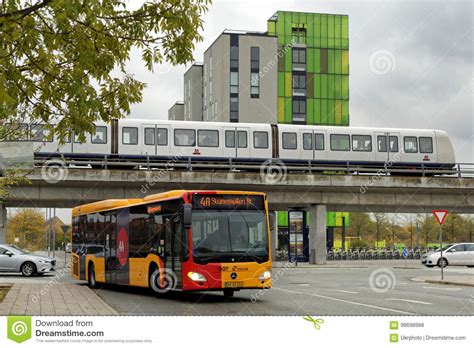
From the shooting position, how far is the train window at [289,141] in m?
44.0

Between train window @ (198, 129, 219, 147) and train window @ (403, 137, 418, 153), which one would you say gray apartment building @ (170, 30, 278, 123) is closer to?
train window @ (403, 137, 418, 153)

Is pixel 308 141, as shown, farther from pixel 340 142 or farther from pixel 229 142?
pixel 229 142

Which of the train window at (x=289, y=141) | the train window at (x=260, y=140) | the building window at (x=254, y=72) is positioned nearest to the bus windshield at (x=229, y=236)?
the train window at (x=260, y=140)

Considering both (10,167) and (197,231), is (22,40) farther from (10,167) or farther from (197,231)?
(10,167)

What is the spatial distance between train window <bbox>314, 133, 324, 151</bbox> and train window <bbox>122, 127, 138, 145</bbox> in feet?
37.1

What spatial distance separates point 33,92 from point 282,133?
3262 centimetres

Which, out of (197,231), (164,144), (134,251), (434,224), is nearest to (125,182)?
(164,144)

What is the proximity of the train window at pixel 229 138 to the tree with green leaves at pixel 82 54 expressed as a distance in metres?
30.1

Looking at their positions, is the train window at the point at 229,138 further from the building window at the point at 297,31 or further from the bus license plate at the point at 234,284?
the building window at the point at 297,31

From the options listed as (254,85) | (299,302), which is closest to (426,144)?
(299,302)

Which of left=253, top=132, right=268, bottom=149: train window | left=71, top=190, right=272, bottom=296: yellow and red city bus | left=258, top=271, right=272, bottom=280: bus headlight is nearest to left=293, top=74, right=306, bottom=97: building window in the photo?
left=253, top=132, right=268, bottom=149: train window

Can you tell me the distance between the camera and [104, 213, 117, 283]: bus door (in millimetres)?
20828

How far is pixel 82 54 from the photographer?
10.9 meters

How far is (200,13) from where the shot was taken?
11.5 m
